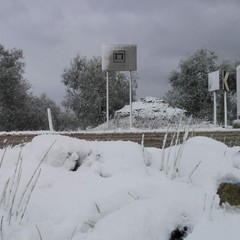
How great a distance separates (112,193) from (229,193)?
0.77 meters

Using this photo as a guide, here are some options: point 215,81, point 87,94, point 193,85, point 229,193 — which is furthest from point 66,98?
point 229,193

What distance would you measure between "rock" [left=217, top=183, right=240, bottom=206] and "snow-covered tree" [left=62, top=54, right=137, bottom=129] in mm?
30885

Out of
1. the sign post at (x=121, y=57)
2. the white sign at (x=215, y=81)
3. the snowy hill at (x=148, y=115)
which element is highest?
the sign post at (x=121, y=57)

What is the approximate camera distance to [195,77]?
3400 cm

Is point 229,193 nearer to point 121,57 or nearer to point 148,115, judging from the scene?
point 121,57

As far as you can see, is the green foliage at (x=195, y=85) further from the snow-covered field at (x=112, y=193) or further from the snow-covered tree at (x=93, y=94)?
the snow-covered field at (x=112, y=193)

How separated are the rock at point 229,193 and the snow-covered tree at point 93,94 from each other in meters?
30.9

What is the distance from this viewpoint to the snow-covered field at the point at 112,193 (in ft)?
8.29

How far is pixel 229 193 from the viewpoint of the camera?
10.3 feet

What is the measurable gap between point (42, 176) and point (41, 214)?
0.41m

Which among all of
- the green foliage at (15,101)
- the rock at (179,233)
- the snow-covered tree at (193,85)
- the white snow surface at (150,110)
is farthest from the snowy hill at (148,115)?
the rock at (179,233)

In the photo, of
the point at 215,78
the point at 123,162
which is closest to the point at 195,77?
the point at 215,78

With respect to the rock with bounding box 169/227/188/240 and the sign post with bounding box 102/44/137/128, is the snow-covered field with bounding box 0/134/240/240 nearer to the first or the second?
the rock with bounding box 169/227/188/240

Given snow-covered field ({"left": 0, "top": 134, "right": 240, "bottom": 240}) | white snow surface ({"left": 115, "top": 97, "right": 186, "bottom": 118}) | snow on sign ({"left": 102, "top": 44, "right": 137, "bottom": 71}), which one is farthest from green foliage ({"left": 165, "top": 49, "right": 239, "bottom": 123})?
snow-covered field ({"left": 0, "top": 134, "right": 240, "bottom": 240})
